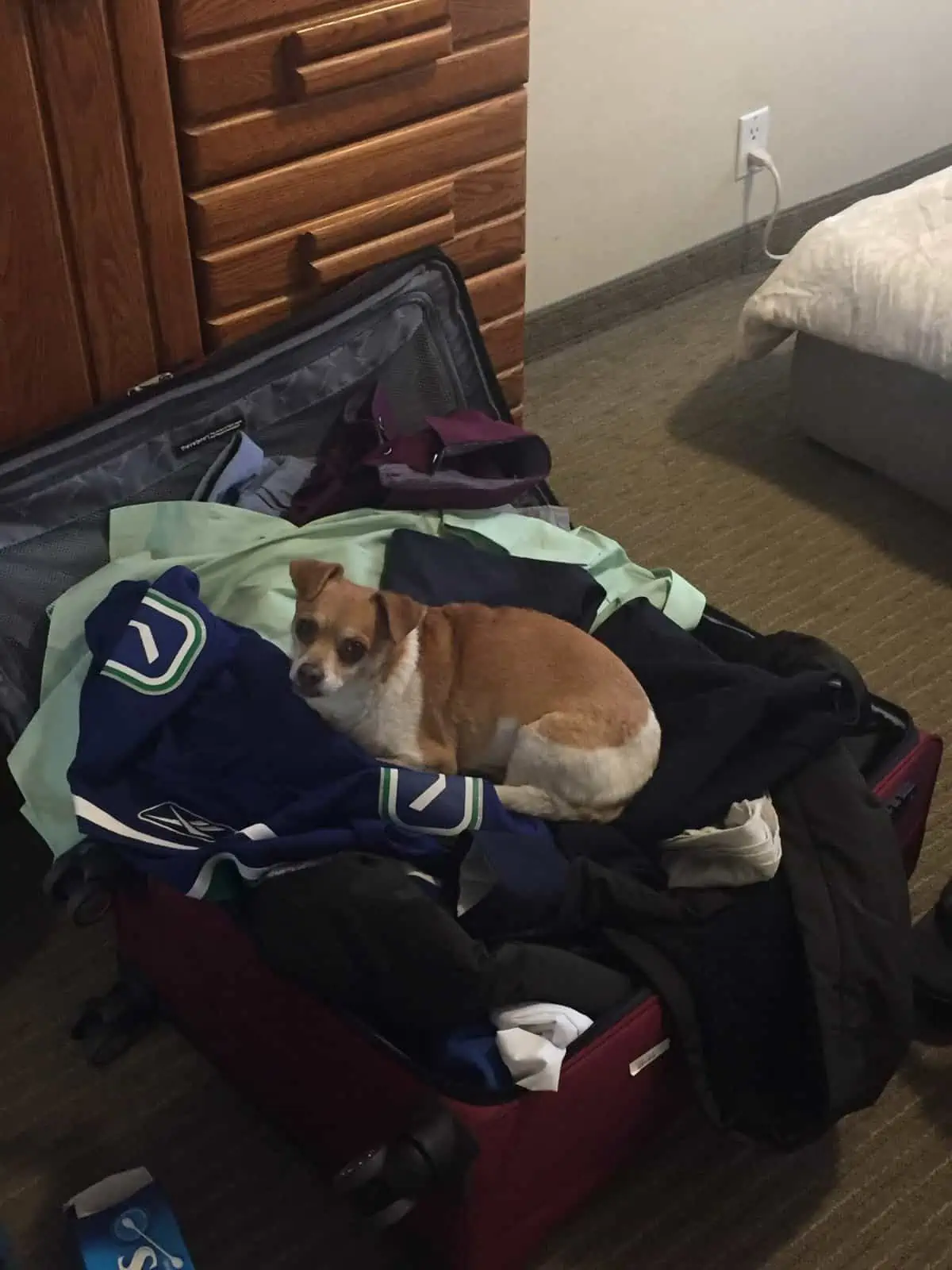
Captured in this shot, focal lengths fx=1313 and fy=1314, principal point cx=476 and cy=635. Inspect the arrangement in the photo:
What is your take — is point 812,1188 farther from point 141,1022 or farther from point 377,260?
point 377,260

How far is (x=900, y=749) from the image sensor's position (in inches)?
57.8

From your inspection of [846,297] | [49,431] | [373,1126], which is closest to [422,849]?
[373,1126]

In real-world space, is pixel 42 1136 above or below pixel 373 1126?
below

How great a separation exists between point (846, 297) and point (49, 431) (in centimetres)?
137

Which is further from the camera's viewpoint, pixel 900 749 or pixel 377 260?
pixel 377 260

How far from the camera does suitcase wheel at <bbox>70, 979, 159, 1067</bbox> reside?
1.50 metres

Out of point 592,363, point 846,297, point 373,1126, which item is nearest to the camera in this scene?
point 373,1126

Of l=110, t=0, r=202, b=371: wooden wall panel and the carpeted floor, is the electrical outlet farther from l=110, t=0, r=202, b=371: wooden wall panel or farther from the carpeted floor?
l=110, t=0, r=202, b=371: wooden wall panel

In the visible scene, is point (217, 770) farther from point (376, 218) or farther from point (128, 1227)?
point (376, 218)

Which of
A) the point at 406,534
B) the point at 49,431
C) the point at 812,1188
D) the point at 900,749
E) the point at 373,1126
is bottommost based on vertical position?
the point at 812,1188

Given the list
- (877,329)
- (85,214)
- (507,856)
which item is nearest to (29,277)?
(85,214)

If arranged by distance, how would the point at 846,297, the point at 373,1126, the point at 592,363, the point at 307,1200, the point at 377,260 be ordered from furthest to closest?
the point at 592,363 → the point at 846,297 → the point at 377,260 → the point at 307,1200 → the point at 373,1126

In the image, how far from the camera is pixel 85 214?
4.85ft

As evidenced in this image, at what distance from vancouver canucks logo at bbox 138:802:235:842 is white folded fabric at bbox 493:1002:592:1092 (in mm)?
344
